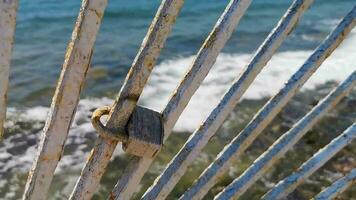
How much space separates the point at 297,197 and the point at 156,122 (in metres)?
2.88

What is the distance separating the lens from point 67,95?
1.25 metres

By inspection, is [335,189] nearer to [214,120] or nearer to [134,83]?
[214,120]

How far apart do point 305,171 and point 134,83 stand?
1022 millimetres

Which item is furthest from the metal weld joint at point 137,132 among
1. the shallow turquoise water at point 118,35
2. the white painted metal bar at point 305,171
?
the shallow turquoise water at point 118,35

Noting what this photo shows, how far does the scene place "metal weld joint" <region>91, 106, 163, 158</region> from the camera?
133 centimetres

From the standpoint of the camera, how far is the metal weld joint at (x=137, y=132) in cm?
133

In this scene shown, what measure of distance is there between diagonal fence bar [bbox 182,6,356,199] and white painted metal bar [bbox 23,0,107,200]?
633 mm

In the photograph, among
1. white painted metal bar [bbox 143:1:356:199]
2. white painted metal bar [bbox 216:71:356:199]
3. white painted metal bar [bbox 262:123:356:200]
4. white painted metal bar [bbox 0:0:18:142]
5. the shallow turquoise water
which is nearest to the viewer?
white painted metal bar [bbox 0:0:18:142]

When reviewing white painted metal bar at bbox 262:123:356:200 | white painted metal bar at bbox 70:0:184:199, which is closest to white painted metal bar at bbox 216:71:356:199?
white painted metal bar at bbox 262:123:356:200

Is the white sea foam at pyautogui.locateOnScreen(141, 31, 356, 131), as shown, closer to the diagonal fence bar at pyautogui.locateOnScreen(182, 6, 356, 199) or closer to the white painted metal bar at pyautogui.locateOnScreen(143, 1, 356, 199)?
the diagonal fence bar at pyautogui.locateOnScreen(182, 6, 356, 199)

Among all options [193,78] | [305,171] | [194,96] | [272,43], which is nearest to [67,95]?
[193,78]

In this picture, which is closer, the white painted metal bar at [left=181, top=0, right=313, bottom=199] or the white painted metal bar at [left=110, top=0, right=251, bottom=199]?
the white painted metal bar at [left=110, top=0, right=251, bottom=199]

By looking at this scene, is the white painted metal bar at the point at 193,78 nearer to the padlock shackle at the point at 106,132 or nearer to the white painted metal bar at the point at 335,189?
the padlock shackle at the point at 106,132

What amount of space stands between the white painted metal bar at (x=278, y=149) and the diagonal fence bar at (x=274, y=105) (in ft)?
0.46
